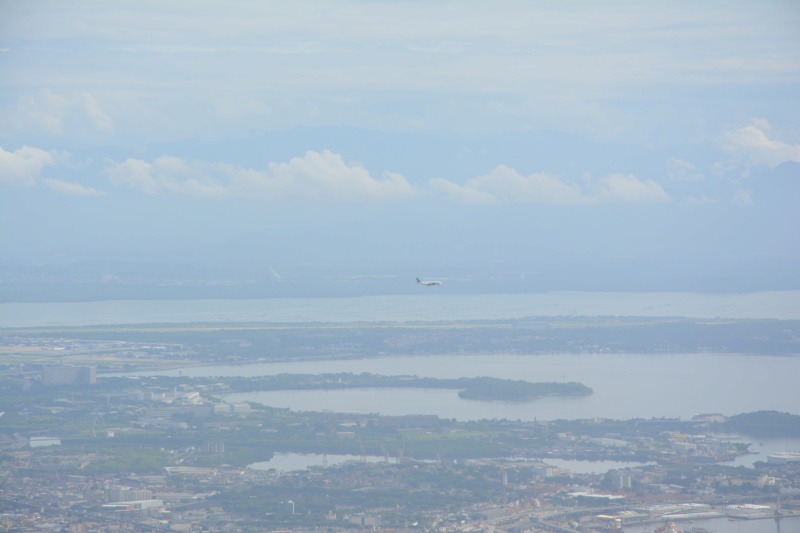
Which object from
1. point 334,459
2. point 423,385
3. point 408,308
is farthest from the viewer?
point 408,308

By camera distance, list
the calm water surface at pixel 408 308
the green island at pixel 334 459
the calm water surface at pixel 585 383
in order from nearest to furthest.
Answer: the green island at pixel 334 459
the calm water surface at pixel 585 383
the calm water surface at pixel 408 308

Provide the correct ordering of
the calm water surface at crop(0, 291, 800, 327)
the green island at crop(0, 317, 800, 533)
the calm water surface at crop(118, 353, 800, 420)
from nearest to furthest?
the green island at crop(0, 317, 800, 533) → the calm water surface at crop(118, 353, 800, 420) → the calm water surface at crop(0, 291, 800, 327)

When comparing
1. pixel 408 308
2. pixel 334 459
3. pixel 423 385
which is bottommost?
pixel 334 459

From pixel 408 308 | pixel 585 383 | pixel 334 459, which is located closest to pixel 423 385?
pixel 585 383

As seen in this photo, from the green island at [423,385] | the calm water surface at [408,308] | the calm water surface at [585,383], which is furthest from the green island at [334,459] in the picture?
the calm water surface at [408,308]

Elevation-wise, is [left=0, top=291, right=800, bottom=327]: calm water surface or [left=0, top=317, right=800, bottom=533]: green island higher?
[left=0, top=291, right=800, bottom=327]: calm water surface

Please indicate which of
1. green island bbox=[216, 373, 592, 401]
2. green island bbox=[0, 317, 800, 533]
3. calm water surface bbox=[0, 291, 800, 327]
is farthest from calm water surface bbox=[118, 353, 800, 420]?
calm water surface bbox=[0, 291, 800, 327]

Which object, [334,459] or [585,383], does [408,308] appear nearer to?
[585,383]

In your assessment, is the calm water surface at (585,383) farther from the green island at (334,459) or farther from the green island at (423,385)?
the green island at (334,459)

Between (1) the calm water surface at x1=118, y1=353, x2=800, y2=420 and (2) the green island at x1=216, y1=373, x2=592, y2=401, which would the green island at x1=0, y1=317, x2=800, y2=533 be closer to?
(2) the green island at x1=216, y1=373, x2=592, y2=401

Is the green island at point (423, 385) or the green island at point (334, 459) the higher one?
the green island at point (423, 385)

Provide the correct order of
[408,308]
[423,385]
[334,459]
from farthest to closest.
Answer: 1. [408,308]
2. [423,385]
3. [334,459]

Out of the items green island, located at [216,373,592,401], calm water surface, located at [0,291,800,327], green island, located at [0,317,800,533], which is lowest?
green island, located at [0,317,800,533]
